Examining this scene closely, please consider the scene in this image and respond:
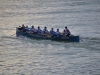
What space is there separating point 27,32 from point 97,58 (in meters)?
11.3

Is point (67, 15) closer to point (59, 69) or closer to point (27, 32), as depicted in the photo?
point (27, 32)

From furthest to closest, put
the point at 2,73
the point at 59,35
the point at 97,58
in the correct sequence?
the point at 59,35 < the point at 97,58 < the point at 2,73

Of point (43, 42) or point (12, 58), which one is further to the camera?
point (43, 42)

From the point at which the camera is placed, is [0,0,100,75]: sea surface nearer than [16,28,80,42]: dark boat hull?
Yes

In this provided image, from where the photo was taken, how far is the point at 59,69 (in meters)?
32.2

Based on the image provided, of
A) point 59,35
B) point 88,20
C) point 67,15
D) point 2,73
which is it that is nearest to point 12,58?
point 2,73

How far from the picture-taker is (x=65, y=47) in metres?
38.4

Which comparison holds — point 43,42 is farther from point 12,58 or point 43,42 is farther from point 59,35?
point 12,58

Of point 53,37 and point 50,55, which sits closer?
point 50,55

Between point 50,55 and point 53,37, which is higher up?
point 53,37

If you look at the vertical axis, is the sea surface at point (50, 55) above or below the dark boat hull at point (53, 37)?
below

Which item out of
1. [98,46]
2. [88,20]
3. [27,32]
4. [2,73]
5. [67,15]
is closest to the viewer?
[2,73]

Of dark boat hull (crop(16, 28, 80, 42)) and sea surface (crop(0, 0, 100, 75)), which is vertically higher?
dark boat hull (crop(16, 28, 80, 42))

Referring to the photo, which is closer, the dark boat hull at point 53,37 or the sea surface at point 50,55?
the sea surface at point 50,55
